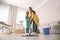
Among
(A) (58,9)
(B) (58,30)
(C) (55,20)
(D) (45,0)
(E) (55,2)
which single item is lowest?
(B) (58,30)

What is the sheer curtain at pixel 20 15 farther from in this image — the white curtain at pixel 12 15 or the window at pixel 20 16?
the white curtain at pixel 12 15

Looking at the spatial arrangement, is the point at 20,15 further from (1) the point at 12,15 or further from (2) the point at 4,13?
(2) the point at 4,13

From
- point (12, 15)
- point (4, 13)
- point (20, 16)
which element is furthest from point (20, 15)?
point (4, 13)

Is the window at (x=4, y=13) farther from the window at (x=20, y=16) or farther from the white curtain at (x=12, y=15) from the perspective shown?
the window at (x=20, y=16)

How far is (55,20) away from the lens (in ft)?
8.81

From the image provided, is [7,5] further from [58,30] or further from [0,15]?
[58,30]

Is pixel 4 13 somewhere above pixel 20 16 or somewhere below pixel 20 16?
above

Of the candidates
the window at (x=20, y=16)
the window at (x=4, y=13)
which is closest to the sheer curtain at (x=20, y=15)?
the window at (x=20, y=16)

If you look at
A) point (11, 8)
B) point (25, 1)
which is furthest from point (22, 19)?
point (25, 1)

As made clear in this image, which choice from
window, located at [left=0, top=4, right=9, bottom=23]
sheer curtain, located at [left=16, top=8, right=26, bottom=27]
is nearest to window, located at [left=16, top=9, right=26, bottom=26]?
sheer curtain, located at [left=16, top=8, right=26, bottom=27]

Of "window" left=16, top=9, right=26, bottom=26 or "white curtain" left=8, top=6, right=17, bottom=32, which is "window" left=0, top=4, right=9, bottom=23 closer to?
"white curtain" left=8, top=6, right=17, bottom=32

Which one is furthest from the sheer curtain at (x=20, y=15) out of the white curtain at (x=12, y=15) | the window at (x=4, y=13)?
the window at (x=4, y=13)

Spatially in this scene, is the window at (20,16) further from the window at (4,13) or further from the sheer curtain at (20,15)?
the window at (4,13)

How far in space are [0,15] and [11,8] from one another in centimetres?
66
